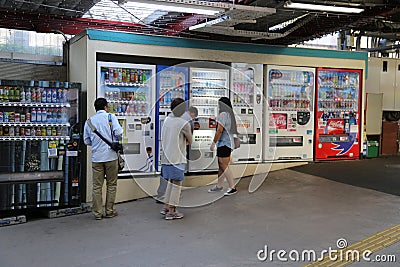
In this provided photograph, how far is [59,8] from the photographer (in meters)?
7.08

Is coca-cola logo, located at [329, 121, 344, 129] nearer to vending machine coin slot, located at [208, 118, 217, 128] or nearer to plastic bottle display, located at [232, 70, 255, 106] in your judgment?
plastic bottle display, located at [232, 70, 255, 106]

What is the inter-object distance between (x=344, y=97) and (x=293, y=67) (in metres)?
1.69

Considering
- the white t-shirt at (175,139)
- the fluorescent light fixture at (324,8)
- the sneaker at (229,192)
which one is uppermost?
the fluorescent light fixture at (324,8)

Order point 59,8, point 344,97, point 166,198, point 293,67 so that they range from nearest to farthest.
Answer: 1. point 166,198
2. point 59,8
3. point 293,67
4. point 344,97

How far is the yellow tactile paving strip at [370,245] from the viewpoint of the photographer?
4156 mm

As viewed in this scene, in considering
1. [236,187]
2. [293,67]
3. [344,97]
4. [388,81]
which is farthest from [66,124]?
[388,81]

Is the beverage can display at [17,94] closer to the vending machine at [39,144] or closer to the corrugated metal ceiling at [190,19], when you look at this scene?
the vending machine at [39,144]

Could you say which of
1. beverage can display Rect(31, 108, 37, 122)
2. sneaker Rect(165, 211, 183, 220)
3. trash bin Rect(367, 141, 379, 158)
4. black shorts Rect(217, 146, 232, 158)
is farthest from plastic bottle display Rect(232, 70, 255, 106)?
trash bin Rect(367, 141, 379, 158)

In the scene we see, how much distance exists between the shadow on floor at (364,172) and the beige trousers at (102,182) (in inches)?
172

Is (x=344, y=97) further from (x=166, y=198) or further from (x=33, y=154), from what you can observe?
(x=33, y=154)

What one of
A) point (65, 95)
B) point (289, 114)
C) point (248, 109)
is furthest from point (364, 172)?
point (65, 95)

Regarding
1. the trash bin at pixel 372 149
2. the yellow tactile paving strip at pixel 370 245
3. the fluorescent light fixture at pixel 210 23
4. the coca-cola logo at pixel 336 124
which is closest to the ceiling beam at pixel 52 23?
the fluorescent light fixture at pixel 210 23

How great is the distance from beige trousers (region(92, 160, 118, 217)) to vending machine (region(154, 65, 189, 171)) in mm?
1550

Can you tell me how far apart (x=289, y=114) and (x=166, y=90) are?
3.04 meters
